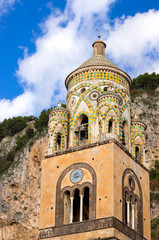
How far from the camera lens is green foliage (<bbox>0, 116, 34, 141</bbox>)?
6731cm

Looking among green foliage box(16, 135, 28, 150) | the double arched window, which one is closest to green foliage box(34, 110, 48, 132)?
green foliage box(16, 135, 28, 150)

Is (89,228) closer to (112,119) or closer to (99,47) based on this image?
(112,119)

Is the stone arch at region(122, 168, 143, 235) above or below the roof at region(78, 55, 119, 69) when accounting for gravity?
below

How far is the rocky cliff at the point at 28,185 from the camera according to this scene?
4509 cm

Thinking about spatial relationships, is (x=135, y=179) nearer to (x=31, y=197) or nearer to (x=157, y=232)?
(x=157, y=232)

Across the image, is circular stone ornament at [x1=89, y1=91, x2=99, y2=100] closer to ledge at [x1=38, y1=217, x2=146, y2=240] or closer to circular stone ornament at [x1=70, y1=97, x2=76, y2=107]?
circular stone ornament at [x1=70, y1=97, x2=76, y2=107]

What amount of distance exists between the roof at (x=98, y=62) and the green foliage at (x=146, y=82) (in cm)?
3580

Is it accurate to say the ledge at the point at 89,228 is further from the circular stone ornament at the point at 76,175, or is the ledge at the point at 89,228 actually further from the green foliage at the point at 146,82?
the green foliage at the point at 146,82

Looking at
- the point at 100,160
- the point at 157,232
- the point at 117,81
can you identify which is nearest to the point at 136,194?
the point at 100,160

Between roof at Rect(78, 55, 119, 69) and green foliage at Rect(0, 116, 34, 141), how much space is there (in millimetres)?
43975

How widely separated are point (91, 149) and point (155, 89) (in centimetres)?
4102

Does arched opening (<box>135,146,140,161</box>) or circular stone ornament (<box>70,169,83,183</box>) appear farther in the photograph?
arched opening (<box>135,146,140,161</box>)

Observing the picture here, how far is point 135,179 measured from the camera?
67.5ft

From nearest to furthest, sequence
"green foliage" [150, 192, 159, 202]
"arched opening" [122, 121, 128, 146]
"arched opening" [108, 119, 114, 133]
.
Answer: "arched opening" [108, 119, 114, 133], "arched opening" [122, 121, 128, 146], "green foliage" [150, 192, 159, 202]
